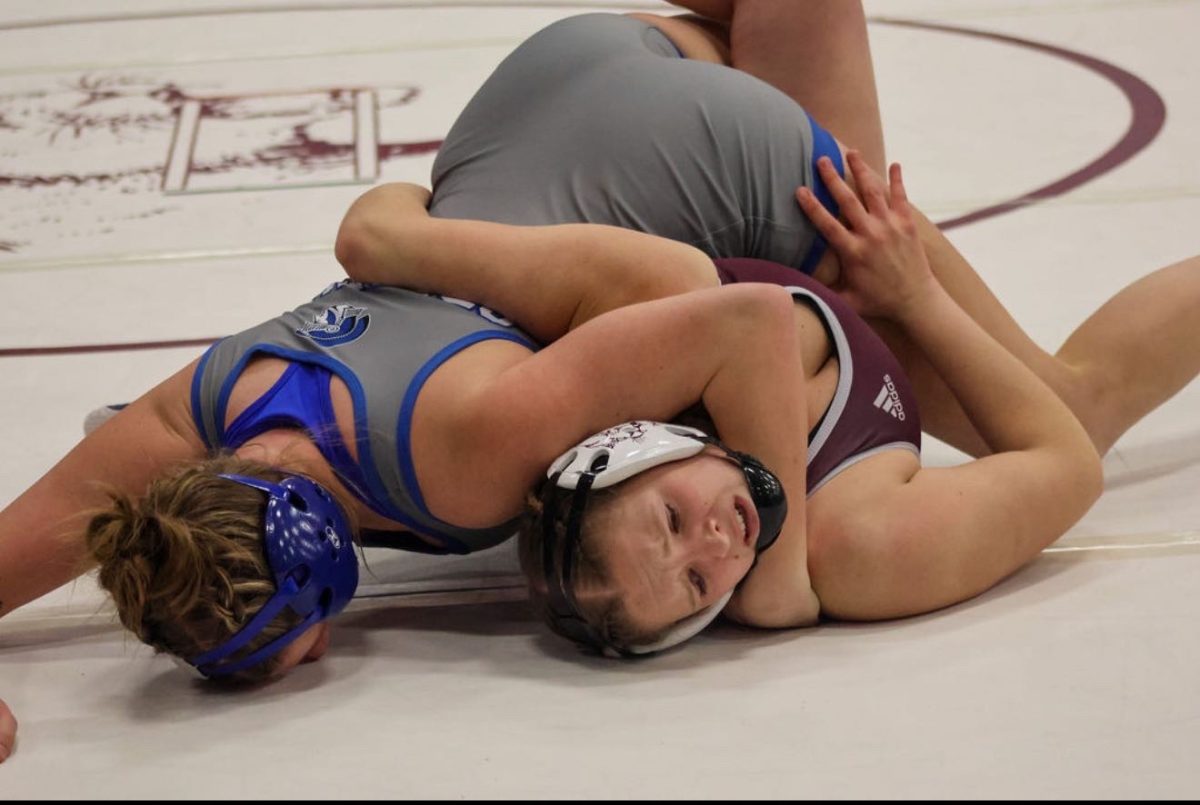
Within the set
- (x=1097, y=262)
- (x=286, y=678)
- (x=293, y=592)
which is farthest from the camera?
(x=1097, y=262)

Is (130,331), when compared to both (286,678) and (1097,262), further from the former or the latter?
(1097,262)

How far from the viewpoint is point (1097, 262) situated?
3.18 meters

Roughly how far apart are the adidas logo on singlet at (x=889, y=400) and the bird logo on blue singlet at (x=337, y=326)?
2.46ft

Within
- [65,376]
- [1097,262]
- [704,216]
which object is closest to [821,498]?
[704,216]

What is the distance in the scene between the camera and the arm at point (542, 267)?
82.5 inches

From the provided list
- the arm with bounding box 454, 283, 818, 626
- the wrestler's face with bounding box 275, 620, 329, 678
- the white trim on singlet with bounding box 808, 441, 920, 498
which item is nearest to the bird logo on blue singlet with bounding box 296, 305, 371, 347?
the arm with bounding box 454, 283, 818, 626

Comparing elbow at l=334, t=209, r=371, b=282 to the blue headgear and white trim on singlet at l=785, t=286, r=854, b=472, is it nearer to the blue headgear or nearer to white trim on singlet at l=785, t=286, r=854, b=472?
the blue headgear

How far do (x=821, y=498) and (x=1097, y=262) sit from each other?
1357 millimetres

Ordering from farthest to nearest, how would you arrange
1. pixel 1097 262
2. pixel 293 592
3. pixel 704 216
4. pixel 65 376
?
pixel 1097 262, pixel 65 376, pixel 704 216, pixel 293 592

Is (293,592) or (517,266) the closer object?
(293,592)

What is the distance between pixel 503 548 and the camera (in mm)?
2432

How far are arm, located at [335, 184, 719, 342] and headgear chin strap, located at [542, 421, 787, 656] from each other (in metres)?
0.23

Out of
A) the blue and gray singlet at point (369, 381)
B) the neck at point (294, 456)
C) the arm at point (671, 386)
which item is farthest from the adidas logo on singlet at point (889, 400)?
the neck at point (294, 456)

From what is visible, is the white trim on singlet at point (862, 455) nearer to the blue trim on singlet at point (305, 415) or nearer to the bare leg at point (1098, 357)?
the bare leg at point (1098, 357)
